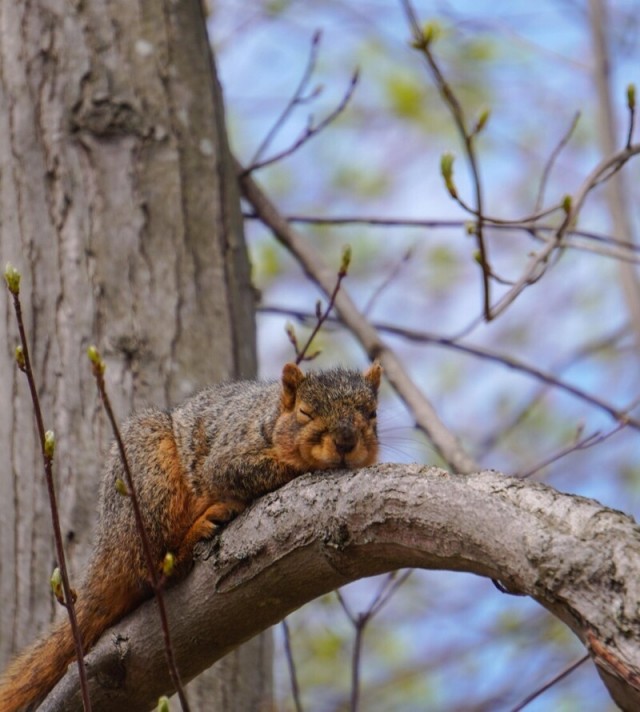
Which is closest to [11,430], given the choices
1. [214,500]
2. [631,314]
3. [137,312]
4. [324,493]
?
[137,312]

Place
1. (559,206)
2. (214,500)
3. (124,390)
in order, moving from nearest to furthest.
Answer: (214,500)
(559,206)
(124,390)

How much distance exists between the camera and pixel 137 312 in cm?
335

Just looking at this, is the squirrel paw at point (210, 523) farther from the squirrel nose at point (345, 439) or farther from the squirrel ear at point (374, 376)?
the squirrel ear at point (374, 376)

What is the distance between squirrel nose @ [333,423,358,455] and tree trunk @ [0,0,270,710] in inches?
30.8

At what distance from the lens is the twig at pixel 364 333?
3215 mm

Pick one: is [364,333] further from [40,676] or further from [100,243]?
[40,676]

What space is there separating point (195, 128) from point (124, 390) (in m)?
0.98

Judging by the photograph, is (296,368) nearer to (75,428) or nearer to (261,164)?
(75,428)

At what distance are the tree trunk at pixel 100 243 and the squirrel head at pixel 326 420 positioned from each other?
0.54 meters

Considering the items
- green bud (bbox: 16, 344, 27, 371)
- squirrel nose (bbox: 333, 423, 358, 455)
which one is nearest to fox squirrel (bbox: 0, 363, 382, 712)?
squirrel nose (bbox: 333, 423, 358, 455)

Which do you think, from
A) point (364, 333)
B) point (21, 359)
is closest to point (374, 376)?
point (364, 333)

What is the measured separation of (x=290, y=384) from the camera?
9.64ft

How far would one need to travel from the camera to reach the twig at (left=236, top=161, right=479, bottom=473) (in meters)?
3.21

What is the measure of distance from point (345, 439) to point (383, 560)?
60 centimetres
